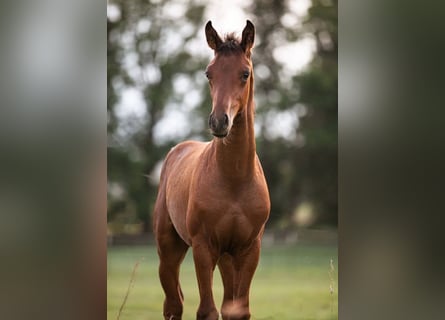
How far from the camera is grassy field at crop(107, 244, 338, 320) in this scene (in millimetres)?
5039

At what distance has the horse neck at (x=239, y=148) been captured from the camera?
385cm

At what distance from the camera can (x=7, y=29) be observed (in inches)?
100

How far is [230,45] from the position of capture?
3734mm

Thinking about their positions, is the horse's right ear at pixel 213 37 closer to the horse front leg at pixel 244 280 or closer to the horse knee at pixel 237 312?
the horse front leg at pixel 244 280

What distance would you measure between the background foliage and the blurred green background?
1 cm

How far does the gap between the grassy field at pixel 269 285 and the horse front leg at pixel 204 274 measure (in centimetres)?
117

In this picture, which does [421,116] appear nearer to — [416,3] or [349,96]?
[349,96]

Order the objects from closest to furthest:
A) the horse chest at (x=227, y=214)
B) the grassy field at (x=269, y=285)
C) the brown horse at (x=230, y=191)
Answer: the brown horse at (x=230, y=191) → the horse chest at (x=227, y=214) → the grassy field at (x=269, y=285)

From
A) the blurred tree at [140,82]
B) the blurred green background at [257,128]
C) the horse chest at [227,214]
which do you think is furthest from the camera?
the blurred tree at [140,82]

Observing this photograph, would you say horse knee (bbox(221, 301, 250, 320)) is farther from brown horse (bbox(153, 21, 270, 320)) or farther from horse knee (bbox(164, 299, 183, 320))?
horse knee (bbox(164, 299, 183, 320))

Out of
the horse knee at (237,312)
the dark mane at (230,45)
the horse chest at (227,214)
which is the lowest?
the horse knee at (237,312)

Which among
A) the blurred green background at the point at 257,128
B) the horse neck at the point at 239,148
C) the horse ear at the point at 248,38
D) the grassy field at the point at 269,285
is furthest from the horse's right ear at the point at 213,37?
the grassy field at the point at 269,285

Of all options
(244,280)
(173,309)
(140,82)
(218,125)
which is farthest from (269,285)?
(218,125)

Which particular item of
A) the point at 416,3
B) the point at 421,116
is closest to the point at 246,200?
the point at 421,116
